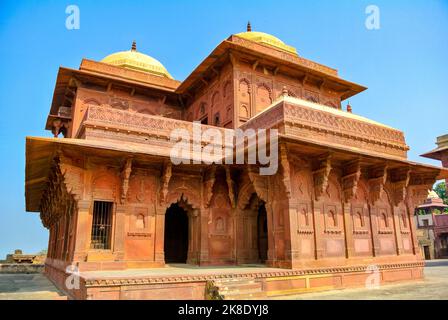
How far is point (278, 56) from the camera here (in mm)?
14266

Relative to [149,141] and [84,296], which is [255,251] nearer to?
[149,141]

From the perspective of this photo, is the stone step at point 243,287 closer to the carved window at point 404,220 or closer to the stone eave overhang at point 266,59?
the carved window at point 404,220

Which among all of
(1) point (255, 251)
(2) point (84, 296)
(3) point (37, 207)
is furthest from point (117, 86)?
(2) point (84, 296)

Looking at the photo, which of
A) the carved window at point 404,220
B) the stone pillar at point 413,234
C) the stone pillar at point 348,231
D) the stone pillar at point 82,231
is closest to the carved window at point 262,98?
the stone pillar at point 348,231

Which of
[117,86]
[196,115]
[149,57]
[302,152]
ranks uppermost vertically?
[149,57]

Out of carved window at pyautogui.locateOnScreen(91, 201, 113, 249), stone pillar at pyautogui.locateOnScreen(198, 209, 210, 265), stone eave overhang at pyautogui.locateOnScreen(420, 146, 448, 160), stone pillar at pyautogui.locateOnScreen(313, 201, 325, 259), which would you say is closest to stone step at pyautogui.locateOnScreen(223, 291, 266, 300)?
stone pillar at pyautogui.locateOnScreen(313, 201, 325, 259)

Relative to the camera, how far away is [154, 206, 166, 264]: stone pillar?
10211 millimetres

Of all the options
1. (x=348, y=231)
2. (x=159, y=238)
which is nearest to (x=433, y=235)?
(x=348, y=231)

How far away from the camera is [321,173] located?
995 cm

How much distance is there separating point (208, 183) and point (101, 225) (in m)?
3.38

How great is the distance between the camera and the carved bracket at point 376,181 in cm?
1112

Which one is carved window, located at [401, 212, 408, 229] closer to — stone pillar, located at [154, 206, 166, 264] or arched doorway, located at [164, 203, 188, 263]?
stone pillar, located at [154, 206, 166, 264]

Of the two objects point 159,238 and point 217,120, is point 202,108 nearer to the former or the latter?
point 217,120

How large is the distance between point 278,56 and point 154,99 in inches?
244
